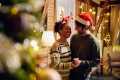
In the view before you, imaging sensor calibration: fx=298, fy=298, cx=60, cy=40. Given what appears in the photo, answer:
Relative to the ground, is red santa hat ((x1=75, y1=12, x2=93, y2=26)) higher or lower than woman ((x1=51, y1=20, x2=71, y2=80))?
higher

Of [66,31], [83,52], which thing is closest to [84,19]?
[66,31]

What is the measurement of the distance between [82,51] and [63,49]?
0.18 metres

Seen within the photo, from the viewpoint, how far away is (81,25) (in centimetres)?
259

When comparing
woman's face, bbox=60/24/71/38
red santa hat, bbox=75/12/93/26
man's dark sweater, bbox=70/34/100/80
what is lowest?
man's dark sweater, bbox=70/34/100/80

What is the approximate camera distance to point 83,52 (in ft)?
8.47

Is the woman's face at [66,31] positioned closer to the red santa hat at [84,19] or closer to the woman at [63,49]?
the woman at [63,49]

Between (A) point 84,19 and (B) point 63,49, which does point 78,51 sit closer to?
(B) point 63,49

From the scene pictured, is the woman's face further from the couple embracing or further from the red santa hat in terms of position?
the red santa hat

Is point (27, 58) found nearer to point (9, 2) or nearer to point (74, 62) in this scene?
point (9, 2)

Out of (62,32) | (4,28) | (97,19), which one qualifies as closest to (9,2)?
(4,28)

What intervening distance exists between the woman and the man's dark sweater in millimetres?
62

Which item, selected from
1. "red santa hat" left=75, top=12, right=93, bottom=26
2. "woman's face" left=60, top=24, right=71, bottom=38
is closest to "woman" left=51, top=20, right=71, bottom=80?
"woman's face" left=60, top=24, right=71, bottom=38

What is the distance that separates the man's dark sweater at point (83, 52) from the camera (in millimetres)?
2568

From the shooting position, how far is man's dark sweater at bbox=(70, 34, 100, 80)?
8.43 ft
